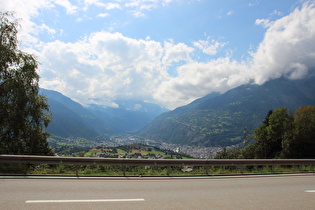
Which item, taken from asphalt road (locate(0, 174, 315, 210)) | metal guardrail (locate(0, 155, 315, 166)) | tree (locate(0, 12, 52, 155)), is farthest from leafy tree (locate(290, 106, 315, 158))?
tree (locate(0, 12, 52, 155))

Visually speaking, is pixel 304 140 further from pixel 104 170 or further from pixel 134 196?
pixel 134 196

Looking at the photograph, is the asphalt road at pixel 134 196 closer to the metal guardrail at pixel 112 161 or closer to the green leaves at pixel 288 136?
the metal guardrail at pixel 112 161

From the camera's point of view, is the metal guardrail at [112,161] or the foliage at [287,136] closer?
the metal guardrail at [112,161]

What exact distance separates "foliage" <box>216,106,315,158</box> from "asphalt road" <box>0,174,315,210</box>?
4515cm

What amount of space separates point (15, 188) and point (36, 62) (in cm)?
1592

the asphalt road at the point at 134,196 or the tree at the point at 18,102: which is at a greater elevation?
the tree at the point at 18,102

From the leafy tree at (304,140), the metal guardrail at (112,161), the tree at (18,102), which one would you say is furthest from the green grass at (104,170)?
the leafy tree at (304,140)

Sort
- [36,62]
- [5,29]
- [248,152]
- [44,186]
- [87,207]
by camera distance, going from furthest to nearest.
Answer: [248,152] < [36,62] < [5,29] < [44,186] < [87,207]

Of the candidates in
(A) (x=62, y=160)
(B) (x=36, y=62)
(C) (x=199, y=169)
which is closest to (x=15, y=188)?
(A) (x=62, y=160)

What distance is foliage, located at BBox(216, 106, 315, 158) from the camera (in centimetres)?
4722

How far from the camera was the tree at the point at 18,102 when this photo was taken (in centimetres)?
1738

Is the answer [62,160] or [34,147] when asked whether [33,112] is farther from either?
[62,160]

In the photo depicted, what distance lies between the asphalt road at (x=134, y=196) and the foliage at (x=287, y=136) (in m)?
45.1

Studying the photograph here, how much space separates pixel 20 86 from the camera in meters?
18.2
